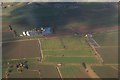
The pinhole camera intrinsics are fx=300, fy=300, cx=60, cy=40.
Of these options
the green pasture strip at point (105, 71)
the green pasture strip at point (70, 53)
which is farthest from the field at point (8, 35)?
the green pasture strip at point (105, 71)

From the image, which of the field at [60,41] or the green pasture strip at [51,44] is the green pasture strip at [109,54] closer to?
the field at [60,41]

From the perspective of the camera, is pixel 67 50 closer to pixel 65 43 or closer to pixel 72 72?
pixel 65 43

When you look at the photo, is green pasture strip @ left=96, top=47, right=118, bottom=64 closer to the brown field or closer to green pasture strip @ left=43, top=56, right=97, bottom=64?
green pasture strip @ left=43, top=56, right=97, bottom=64

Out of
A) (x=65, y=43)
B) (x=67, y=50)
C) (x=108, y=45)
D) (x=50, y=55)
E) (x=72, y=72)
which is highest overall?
(x=65, y=43)

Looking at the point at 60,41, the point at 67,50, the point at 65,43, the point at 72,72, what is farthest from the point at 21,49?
the point at 72,72

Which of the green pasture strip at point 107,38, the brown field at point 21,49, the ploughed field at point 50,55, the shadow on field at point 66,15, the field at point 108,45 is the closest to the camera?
the ploughed field at point 50,55

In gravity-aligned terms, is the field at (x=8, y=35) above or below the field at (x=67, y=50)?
above
